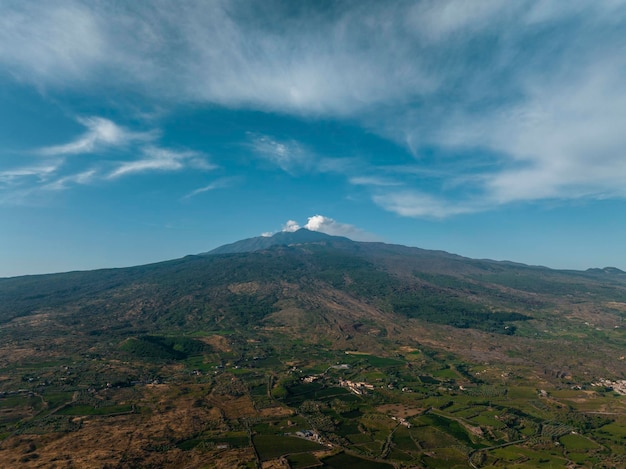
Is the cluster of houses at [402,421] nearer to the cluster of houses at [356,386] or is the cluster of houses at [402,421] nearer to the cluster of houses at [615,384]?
the cluster of houses at [356,386]

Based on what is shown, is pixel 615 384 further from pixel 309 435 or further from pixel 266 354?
pixel 266 354

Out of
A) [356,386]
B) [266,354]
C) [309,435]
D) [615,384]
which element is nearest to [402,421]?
[309,435]

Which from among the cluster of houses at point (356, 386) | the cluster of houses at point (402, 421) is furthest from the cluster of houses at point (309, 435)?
the cluster of houses at point (356, 386)

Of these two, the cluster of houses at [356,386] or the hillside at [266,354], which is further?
the cluster of houses at [356,386]

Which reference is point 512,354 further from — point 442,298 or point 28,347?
point 28,347

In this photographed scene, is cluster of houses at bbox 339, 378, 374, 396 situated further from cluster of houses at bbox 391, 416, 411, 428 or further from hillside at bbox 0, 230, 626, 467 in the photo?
cluster of houses at bbox 391, 416, 411, 428

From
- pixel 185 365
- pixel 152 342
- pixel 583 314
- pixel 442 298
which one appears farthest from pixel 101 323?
pixel 583 314

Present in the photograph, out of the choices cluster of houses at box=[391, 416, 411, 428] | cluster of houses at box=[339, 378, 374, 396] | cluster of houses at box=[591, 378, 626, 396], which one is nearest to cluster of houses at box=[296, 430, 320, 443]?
cluster of houses at box=[391, 416, 411, 428]

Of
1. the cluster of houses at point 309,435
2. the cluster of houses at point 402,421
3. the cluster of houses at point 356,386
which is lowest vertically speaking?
the cluster of houses at point 402,421
